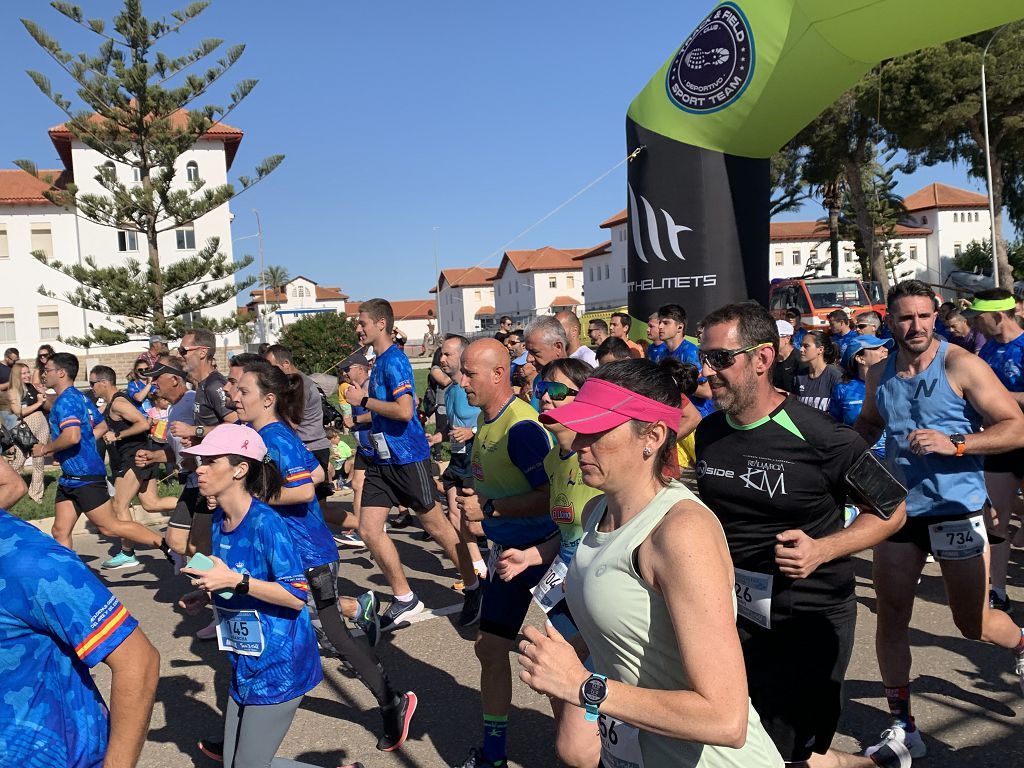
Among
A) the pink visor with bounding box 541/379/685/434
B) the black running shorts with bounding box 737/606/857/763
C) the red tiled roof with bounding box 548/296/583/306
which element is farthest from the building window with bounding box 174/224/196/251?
the red tiled roof with bounding box 548/296/583/306

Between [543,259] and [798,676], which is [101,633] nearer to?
[798,676]

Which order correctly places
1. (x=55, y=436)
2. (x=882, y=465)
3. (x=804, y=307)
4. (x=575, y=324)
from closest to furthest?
(x=882, y=465) < (x=55, y=436) < (x=575, y=324) < (x=804, y=307)

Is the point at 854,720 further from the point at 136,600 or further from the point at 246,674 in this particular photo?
the point at 136,600

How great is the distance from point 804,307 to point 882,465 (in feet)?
69.8

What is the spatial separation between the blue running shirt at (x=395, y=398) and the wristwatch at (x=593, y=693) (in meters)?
4.60

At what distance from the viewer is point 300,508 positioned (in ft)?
14.2

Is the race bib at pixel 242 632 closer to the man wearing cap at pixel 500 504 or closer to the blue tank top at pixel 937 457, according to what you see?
the man wearing cap at pixel 500 504

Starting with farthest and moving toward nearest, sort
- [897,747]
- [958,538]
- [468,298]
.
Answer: [468,298] < [958,538] < [897,747]

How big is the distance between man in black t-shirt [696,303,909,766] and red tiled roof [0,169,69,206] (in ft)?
150

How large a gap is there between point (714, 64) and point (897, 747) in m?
6.79

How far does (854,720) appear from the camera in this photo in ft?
13.3

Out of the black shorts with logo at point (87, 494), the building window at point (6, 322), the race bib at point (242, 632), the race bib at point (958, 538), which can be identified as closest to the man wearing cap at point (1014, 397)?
the race bib at point (958, 538)

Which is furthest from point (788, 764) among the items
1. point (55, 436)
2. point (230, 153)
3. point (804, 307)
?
point (230, 153)

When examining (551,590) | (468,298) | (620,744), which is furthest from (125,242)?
(468,298)
